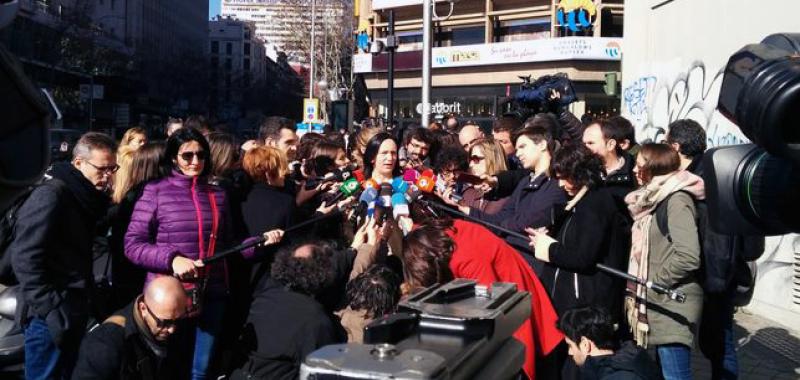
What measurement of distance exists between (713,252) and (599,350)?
1.01 metres

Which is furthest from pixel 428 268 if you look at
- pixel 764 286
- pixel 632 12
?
pixel 632 12

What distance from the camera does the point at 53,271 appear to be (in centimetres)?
463

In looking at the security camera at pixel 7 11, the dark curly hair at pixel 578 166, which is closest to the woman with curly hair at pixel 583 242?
the dark curly hair at pixel 578 166

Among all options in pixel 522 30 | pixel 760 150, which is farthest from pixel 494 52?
pixel 760 150

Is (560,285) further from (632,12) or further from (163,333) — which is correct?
(632,12)

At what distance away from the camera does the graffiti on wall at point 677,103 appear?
917 centimetres

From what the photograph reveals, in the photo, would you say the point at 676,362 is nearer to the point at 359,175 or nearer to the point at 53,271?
the point at 359,175

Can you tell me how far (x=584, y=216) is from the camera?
438 cm

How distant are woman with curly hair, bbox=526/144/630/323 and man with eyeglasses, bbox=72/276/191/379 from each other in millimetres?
2054

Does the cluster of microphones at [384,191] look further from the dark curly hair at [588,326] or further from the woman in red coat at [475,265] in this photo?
the dark curly hair at [588,326]

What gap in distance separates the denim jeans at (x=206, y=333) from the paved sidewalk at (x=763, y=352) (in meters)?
4.05

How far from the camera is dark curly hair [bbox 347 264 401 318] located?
3.83 metres

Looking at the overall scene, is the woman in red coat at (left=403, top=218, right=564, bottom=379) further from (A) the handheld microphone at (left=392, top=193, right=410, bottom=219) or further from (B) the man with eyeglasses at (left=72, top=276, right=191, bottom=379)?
(B) the man with eyeglasses at (left=72, top=276, right=191, bottom=379)

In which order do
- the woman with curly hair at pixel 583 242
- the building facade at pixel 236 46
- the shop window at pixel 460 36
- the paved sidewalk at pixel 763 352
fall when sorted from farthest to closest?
the building facade at pixel 236 46, the shop window at pixel 460 36, the paved sidewalk at pixel 763 352, the woman with curly hair at pixel 583 242
